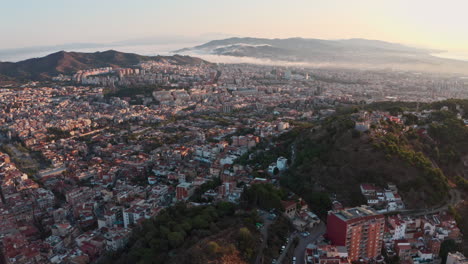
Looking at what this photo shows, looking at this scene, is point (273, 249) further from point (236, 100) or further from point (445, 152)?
point (236, 100)

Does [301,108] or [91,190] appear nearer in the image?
[91,190]

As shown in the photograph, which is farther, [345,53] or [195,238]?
[345,53]

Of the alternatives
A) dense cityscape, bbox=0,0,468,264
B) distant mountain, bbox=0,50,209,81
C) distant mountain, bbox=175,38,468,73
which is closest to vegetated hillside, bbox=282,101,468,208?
dense cityscape, bbox=0,0,468,264

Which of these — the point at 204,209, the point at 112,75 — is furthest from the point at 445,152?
the point at 112,75

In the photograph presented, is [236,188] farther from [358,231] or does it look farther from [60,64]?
[60,64]

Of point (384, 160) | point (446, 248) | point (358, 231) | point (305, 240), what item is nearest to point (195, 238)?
point (305, 240)

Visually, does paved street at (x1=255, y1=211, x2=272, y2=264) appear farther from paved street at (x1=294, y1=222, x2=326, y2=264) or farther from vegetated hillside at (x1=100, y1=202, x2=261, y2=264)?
paved street at (x1=294, y1=222, x2=326, y2=264)

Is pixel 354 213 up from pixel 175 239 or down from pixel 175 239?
up
